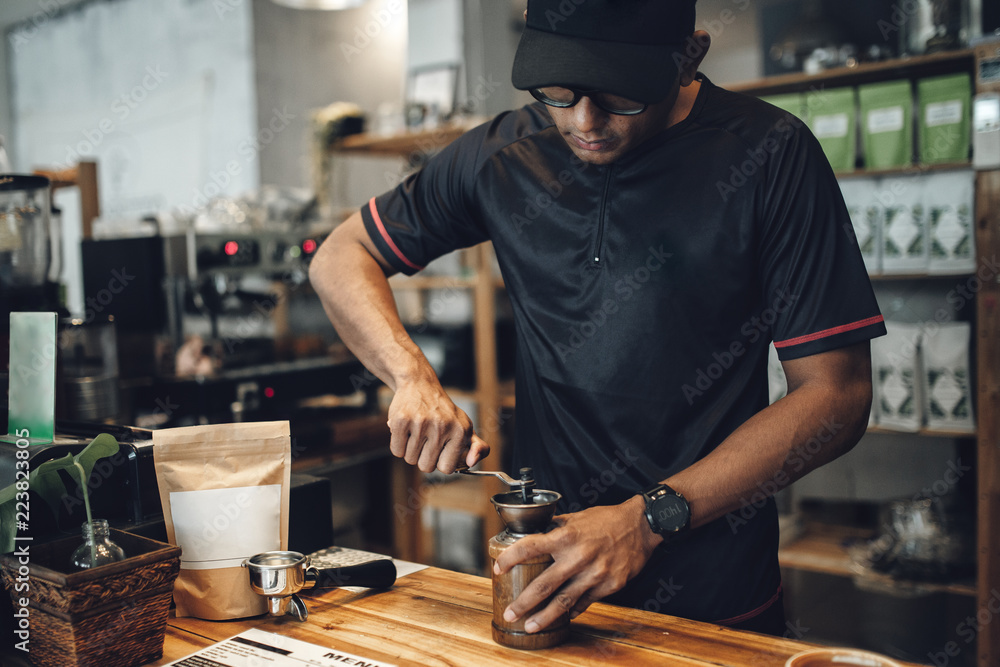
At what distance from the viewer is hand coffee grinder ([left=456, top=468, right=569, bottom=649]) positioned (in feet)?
3.51

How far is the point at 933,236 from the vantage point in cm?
291

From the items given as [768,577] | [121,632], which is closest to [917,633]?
[768,577]

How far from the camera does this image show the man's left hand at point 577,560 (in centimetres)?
106

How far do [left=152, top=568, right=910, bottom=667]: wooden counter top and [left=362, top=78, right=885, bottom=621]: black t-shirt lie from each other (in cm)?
25

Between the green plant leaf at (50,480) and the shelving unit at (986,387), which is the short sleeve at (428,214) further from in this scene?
the shelving unit at (986,387)

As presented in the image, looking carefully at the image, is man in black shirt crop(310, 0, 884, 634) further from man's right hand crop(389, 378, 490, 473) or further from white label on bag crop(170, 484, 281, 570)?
white label on bag crop(170, 484, 281, 570)

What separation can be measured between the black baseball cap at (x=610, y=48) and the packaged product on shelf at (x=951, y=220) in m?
2.06

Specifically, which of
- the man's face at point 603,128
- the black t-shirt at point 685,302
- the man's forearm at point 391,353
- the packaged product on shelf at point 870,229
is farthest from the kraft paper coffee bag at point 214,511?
the packaged product on shelf at point 870,229

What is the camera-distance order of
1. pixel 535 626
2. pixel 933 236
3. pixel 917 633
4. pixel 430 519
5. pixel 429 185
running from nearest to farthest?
pixel 535 626 < pixel 429 185 < pixel 933 236 < pixel 917 633 < pixel 430 519

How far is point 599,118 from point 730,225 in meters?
0.29

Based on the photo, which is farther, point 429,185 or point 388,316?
point 429,185

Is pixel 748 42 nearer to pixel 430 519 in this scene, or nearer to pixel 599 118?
pixel 430 519

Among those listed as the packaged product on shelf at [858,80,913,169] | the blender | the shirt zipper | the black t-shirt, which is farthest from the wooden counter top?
the packaged product on shelf at [858,80,913,169]

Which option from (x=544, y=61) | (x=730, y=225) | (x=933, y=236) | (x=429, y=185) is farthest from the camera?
(x=933, y=236)
